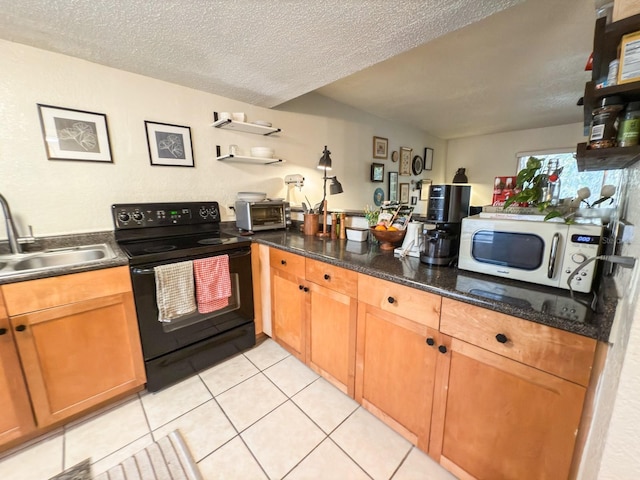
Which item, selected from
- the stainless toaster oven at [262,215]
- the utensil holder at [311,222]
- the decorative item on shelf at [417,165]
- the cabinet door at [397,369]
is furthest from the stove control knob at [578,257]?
the decorative item on shelf at [417,165]

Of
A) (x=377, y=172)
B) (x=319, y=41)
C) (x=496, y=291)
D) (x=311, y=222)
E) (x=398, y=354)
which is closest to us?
(x=496, y=291)

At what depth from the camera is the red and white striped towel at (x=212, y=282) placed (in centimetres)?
158

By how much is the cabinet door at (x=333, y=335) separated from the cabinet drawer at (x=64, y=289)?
107 cm

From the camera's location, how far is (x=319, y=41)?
55.5 inches

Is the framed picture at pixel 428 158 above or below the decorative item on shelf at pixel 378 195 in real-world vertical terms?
above

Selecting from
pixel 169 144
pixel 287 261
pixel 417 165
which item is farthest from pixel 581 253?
pixel 417 165

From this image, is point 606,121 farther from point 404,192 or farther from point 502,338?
point 404,192

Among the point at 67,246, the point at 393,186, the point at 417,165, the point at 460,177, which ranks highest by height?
the point at 417,165

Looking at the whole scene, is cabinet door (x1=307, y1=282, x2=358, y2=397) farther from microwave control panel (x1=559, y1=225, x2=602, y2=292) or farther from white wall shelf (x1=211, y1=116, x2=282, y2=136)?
white wall shelf (x1=211, y1=116, x2=282, y2=136)

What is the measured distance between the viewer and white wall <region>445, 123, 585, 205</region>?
13.4 feet

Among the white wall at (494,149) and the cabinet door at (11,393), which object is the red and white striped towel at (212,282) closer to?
the cabinet door at (11,393)

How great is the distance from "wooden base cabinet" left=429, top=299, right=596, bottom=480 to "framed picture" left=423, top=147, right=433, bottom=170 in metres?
4.30

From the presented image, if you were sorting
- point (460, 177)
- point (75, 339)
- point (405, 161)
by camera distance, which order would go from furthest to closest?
point (460, 177), point (405, 161), point (75, 339)

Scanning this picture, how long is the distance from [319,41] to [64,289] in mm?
1855
